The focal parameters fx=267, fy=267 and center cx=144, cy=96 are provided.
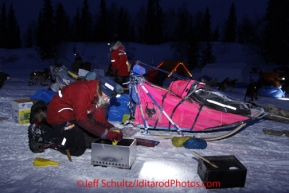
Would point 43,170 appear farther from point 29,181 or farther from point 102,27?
point 102,27

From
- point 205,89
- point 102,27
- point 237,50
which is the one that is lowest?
point 205,89

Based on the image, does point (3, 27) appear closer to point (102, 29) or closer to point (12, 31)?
point (12, 31)

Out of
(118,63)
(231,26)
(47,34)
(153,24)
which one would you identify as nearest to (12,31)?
(47,34)

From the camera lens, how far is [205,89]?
392 cm

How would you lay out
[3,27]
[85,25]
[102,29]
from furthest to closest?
[85,25], [102,29], [3,27]

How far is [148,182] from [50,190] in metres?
0.89

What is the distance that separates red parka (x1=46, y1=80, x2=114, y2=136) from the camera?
272 centimetres

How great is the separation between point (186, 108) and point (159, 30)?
38.1m

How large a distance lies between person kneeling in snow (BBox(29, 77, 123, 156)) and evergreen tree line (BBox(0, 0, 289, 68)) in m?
19.8

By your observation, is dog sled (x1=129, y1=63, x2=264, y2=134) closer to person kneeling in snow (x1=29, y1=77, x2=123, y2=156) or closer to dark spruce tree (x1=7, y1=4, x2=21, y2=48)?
person kneeling in snow (x1=29, y1=77, x2=123, y2=156)

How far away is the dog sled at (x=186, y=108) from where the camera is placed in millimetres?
3830

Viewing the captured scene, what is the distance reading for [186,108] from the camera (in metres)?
3.88

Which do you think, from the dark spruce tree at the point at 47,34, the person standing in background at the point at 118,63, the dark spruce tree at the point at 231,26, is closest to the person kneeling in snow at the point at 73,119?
the person standing in background at the point at 118,63

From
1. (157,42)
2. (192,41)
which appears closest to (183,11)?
(157,42)
